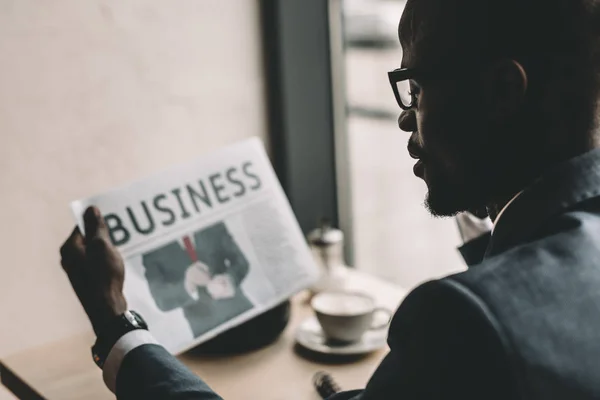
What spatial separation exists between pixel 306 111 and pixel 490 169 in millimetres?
830

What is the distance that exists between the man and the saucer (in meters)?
0.35

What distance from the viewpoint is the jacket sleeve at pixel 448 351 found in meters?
0.55

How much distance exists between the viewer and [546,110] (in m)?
0.67

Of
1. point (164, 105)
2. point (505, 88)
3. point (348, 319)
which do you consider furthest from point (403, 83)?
point (164, 105)

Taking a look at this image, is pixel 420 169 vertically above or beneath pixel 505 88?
beneath

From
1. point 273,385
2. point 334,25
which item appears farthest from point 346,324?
point 334,25

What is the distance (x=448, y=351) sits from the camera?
56cm

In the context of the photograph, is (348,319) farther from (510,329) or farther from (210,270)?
(510,329)

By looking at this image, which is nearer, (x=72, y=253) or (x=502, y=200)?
(x=502, y=200)

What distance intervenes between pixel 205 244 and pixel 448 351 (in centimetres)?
61

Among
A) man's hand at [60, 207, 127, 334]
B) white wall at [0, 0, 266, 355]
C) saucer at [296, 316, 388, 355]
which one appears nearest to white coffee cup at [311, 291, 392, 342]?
saucer at [296, 316, 388, 355]

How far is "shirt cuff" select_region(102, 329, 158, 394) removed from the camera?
820mm

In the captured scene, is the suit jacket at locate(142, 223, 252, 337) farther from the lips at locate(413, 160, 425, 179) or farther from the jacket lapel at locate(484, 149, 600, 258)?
the jacket lapel at locate(484, 149, 600, 258)

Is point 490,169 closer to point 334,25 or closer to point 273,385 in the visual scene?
point 273,385
